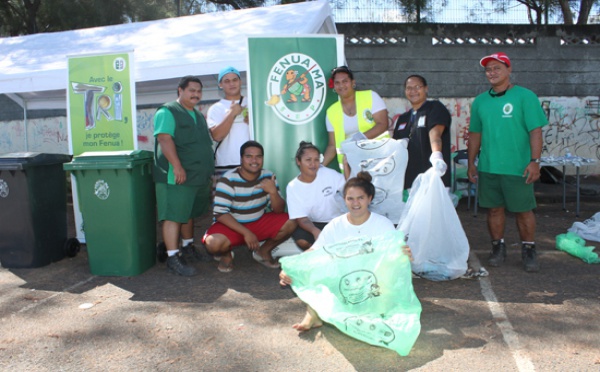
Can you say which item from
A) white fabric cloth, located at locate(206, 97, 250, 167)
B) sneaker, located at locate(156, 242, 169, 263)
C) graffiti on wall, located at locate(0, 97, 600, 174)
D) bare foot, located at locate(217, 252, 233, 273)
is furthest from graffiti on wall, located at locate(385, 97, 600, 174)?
sneaker, located at locate(156, 242, 169, 263)

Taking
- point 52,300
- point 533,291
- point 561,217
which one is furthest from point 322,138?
point 561,217

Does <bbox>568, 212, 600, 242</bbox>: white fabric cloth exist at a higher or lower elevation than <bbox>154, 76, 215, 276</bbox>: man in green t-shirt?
lower

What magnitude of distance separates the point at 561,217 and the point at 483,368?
5.16m

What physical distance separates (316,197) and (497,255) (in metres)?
1.75

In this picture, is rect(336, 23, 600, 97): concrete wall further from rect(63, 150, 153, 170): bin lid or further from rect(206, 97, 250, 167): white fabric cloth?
rect(63, 150, 153, 170): bin lid

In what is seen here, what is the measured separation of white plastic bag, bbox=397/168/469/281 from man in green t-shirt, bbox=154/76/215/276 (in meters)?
1.94

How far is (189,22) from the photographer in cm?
839

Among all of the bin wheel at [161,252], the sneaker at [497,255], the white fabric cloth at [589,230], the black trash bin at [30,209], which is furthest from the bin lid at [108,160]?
the white fabric cloth at [589,230]

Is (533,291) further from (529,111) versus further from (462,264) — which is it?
(529,111)

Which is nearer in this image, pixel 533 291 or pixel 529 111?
pixel 533 291

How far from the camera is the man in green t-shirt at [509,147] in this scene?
4.46m

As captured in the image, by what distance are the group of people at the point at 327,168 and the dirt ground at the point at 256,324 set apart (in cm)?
38

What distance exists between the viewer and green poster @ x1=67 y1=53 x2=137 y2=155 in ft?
17.9

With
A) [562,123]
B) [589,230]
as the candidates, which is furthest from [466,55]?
[589,230]
